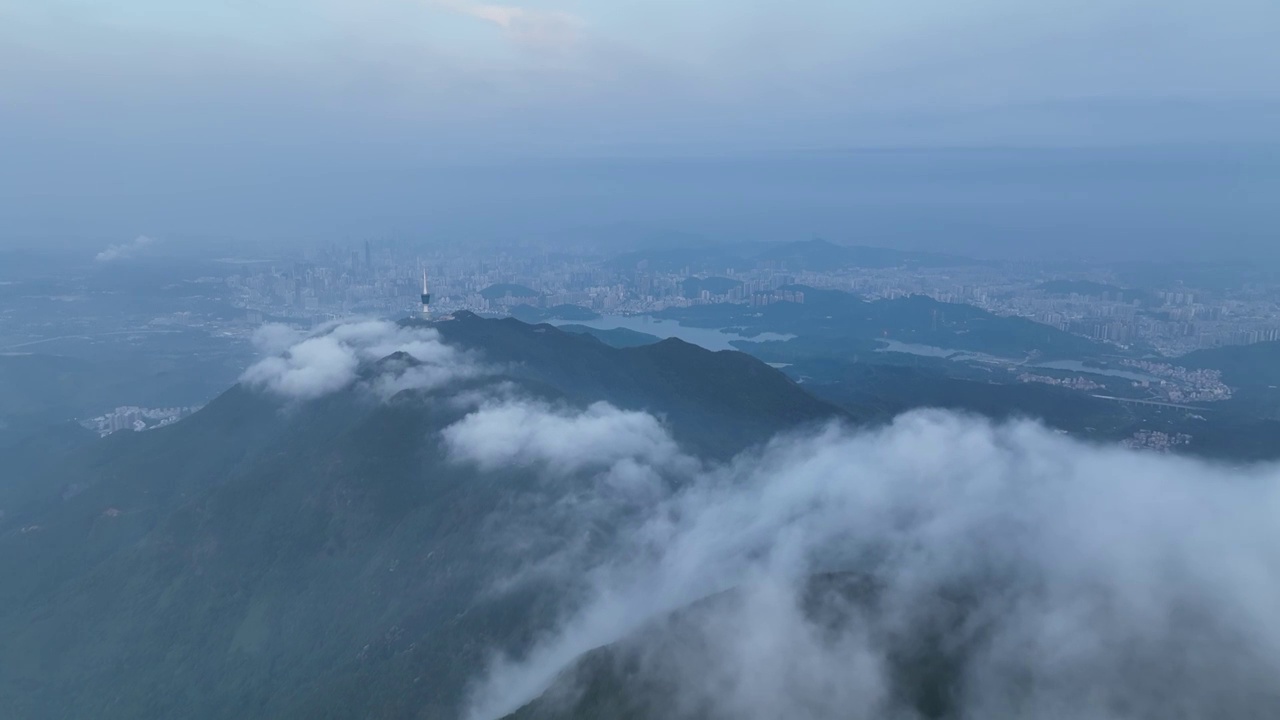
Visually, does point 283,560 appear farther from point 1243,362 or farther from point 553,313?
point 1243,362

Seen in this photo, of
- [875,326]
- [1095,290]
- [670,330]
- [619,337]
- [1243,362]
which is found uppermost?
[1095,290]

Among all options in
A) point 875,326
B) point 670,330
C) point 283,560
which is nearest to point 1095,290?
point 875,326

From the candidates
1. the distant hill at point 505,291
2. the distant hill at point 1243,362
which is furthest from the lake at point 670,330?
the distant hill at point 1243,362

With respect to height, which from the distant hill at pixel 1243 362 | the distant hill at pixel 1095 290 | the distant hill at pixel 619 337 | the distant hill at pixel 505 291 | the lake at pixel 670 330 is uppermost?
the distant hill at pixel 1095 290

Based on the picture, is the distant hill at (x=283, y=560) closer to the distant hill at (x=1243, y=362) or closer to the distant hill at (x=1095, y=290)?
the distant hill at (x=1243, y=362)

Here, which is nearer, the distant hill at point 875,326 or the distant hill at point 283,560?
the distant hill at point 283,560

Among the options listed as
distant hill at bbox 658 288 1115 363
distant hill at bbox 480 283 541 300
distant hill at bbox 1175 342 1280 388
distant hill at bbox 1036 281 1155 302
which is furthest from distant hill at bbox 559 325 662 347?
distant hill at bbox 1036 281 1155 302

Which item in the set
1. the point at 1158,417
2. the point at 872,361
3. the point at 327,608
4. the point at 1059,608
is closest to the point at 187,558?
the point at 327,608
